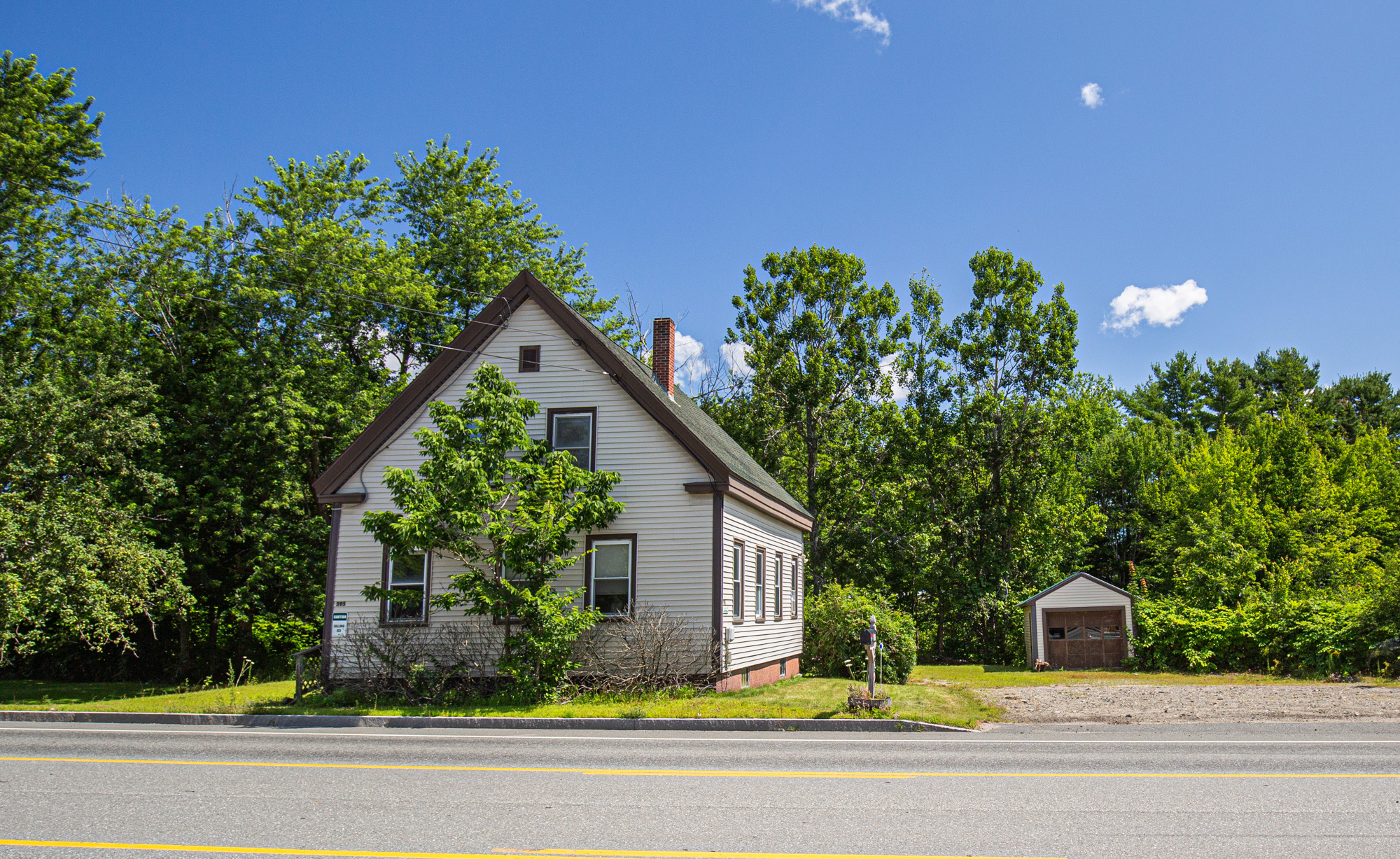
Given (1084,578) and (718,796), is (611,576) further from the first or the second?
(1084,578)

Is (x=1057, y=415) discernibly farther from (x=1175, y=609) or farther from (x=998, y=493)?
(x=1175, y=609)

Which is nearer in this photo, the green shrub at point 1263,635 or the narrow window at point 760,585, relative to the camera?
the narrow window at point 760,585

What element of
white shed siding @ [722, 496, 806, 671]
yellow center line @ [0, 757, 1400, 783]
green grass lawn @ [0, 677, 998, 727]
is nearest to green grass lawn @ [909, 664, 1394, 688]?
green grass lawn @ [0, 677, 998, 727]

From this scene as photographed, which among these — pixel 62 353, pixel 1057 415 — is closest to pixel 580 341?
pixel 62 353

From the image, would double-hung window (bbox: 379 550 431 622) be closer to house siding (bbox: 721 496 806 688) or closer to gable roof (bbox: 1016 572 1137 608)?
house siding (bbox: 721 496 806 688)

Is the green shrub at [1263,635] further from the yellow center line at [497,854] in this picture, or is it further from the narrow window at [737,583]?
the yellow center line at [497,854]

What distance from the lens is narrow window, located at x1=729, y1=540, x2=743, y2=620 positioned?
18.2 m

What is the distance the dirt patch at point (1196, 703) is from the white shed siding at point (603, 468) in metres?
6.43

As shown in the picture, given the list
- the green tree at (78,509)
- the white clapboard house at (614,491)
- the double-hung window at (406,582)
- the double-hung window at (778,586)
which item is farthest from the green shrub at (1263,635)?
the green tree at (78,509)

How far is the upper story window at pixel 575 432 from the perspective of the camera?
1841cm

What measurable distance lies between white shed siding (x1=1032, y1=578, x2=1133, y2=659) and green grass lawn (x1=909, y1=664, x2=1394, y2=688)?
3.89 feet

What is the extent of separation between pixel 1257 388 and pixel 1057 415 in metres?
25.1

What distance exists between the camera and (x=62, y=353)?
2567 cm

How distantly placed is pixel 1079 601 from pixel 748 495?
47.4ft
